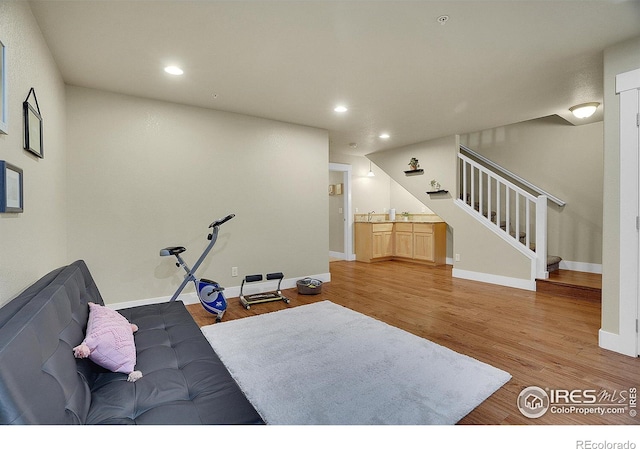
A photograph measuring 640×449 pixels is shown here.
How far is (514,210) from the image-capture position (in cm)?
561

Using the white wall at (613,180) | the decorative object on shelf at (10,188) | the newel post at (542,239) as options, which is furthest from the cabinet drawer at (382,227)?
the decorative object on shelf at (10,188)

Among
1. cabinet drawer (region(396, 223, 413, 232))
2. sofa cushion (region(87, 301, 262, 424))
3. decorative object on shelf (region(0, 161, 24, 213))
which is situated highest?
decorative object on shelf (region(0, 161, 24, 213))

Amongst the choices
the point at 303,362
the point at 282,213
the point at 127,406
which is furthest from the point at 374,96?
the point at 127,406

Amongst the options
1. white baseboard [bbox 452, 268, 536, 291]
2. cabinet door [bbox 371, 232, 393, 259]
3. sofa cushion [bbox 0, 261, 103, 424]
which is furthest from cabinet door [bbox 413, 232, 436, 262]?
sofa cushion [bbox 0, 261, 103, 424]

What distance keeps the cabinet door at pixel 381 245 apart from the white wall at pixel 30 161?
5.33m

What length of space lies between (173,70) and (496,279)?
506cm

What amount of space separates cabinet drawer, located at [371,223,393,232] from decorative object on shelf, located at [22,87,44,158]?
5.61 meters

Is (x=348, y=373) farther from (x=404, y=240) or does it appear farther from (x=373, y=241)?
(x=404, y=240)

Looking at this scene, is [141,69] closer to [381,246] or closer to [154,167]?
[154,167]

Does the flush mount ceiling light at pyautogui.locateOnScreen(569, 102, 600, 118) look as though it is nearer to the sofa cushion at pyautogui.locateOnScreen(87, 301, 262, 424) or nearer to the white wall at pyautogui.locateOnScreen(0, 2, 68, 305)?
the sofa cushion at pyautogui.locateOnScreen(87, 301, 262, 424)

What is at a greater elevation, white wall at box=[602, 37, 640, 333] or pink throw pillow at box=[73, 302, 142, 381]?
white wall at box=[602, 37, 640, 333]

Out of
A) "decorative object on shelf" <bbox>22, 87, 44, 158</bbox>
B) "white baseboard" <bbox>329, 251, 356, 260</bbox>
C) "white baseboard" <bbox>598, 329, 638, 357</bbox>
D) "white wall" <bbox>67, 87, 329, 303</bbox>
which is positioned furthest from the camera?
"white baseboard" <bbox>329, 251, 356, 260</bbox>

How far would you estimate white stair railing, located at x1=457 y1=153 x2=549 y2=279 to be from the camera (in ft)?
14.2

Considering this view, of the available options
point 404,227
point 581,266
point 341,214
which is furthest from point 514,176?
point 341,214
